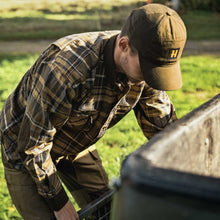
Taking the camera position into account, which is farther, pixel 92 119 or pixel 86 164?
pixel 86 164

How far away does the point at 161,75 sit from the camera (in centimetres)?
189

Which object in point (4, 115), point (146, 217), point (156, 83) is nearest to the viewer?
point (146, 217)

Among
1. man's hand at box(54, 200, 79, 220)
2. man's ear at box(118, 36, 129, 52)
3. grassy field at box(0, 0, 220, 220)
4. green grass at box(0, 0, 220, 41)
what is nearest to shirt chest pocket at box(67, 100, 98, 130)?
man's ear at box(118, 36, 129, 52)

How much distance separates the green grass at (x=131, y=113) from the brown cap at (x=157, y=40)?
2.00 m

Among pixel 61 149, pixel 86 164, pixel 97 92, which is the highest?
pixel 97 92

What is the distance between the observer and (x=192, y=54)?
348 inches

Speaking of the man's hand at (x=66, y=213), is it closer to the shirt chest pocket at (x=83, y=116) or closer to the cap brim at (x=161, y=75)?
the shirt chest pocket at (x=83, y=116)

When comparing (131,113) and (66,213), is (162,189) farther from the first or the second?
(131,113)

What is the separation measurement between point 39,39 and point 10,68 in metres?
3.43

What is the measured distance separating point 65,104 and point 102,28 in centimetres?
1049

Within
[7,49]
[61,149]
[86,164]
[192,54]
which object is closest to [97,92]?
[61,149]

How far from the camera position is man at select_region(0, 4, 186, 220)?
5.99 feet

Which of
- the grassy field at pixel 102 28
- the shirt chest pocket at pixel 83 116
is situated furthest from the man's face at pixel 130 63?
the grassy field at pixel 102 28

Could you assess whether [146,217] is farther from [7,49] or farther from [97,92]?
[7,49]
